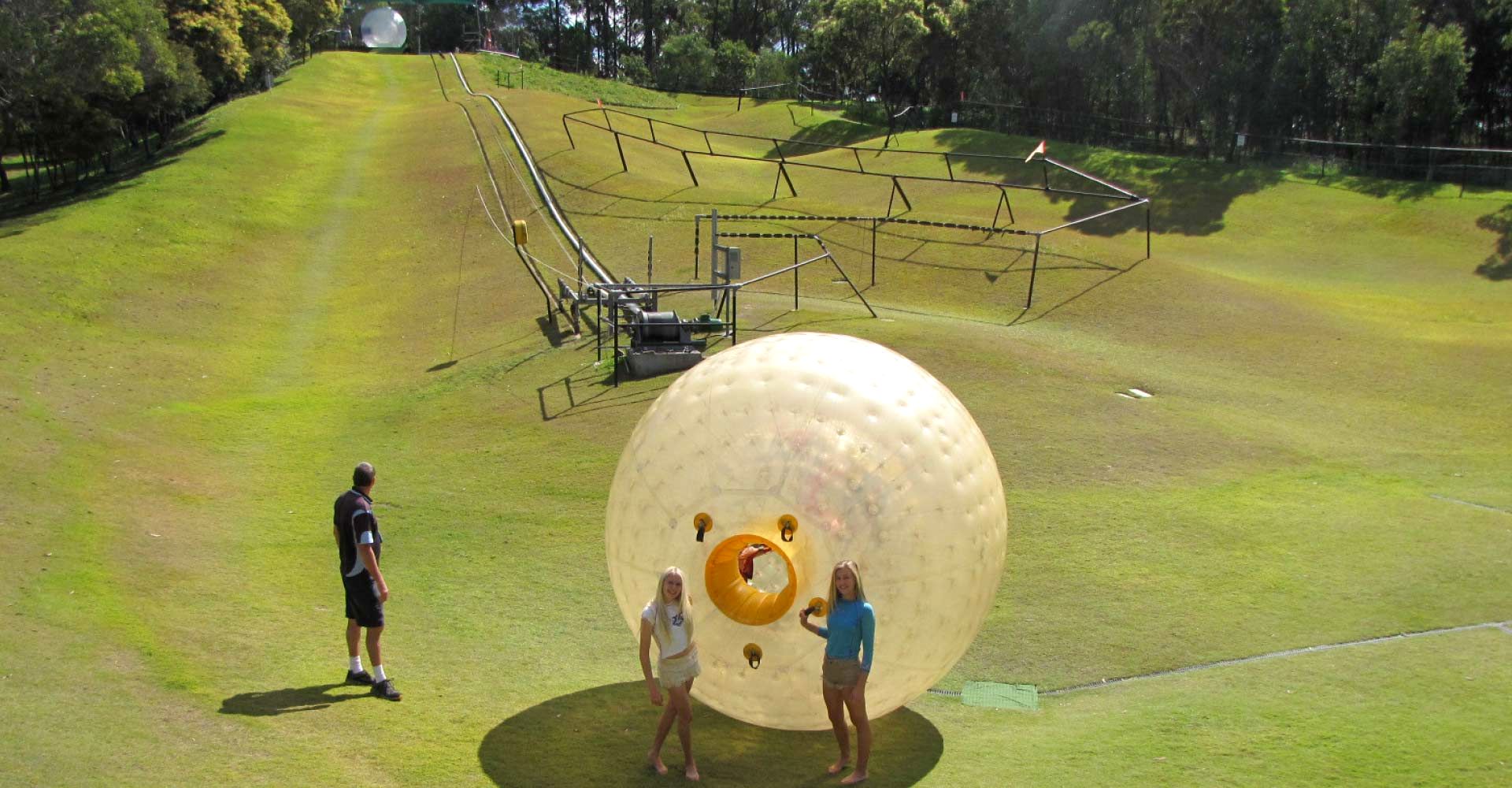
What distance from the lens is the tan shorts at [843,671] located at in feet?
23.4

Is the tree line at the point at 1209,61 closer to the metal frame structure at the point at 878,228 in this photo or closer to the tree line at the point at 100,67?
the metal frame structure at the point at 878,228

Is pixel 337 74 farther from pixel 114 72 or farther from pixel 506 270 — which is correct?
pixel 506 270

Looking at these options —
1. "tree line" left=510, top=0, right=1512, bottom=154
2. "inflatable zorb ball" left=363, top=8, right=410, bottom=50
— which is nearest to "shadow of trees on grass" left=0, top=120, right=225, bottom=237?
"tree line" left=510, top=0, right=1512, bottom=154

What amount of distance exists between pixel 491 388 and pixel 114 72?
2130 centimetres

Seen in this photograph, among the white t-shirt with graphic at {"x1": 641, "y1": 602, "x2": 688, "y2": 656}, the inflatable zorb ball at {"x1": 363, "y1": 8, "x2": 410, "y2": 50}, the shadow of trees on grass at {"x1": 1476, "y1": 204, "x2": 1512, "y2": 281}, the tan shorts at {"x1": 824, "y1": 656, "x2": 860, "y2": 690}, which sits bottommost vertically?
the tan shorts at {"x1": 824, "y1": 656, "x2": 860, "y2": 690}

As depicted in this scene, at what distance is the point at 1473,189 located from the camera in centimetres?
3161

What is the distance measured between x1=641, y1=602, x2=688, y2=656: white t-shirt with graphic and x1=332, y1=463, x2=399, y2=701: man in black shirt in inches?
95.2

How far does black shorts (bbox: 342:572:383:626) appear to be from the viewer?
8.61 meters

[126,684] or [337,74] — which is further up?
[337,74]

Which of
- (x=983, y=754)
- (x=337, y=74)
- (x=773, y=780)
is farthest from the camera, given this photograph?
(x=337, y=74)

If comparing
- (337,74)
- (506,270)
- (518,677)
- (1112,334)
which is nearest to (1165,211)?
(1112,334)

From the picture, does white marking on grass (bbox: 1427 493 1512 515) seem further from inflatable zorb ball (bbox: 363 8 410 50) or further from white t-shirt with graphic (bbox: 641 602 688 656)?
inflatable zorb ball (bbox: 363 8 410 50)

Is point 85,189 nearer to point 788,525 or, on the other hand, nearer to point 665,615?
point 665,615

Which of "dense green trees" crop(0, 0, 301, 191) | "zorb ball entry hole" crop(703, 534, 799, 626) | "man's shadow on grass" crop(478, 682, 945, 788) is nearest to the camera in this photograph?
"zorb ball entry hole" crop(703, 534, 799, 626)
